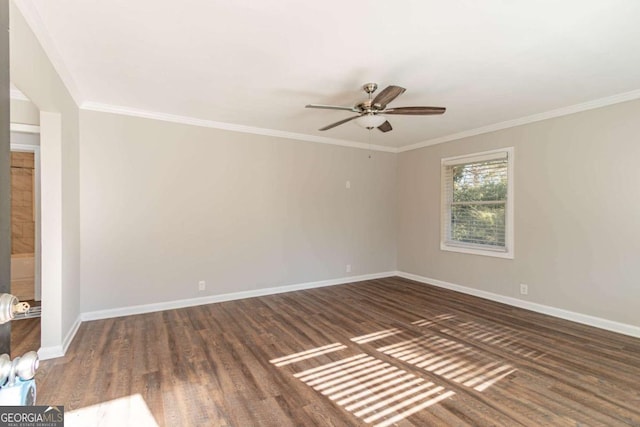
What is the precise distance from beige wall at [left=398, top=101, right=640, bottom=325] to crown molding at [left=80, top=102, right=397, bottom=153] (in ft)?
6.15

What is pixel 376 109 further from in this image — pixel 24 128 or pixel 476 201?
pixel 24 128

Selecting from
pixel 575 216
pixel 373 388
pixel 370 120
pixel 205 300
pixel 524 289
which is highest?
pixel 370 120

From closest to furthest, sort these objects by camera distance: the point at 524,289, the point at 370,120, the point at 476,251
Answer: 1. the point at 370,120
2. the point at 524,289
3. the point at 476,251

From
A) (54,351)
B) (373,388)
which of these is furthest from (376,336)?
(54,351)

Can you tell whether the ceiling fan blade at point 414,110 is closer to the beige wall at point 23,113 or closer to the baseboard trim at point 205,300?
the baseboard trim at point 205,300

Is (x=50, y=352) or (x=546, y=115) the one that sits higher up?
(x=546, y=115)

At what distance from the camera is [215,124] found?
13.9 feet

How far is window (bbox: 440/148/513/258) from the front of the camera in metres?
4.29

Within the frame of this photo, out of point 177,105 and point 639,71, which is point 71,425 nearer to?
point 177,105

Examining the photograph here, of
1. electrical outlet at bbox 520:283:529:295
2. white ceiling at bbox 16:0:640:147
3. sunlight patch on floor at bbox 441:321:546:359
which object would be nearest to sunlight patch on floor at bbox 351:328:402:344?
sunlight patch on floor at bbox 441:321:546:359

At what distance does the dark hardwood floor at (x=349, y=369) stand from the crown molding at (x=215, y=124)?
2434 millimetres

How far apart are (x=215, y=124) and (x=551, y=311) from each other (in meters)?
4.93

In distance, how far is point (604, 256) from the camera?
11.1 feet

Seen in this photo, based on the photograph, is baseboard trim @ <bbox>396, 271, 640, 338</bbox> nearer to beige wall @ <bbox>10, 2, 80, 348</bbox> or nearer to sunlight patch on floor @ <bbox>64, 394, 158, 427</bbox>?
sunlight patch on floor @ <bbox>64, 394, 158, 427</bbox>
